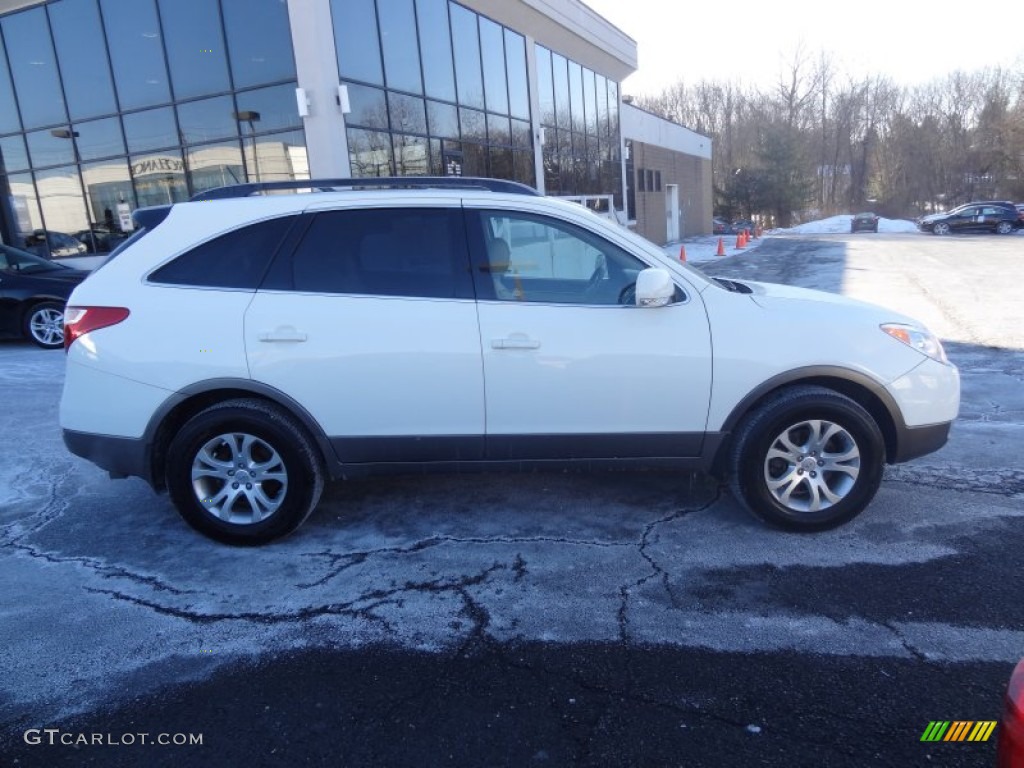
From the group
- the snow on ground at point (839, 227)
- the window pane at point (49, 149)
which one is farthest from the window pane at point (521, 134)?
the snow on ground at point (839, 227)

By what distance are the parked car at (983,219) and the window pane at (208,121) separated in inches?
1396

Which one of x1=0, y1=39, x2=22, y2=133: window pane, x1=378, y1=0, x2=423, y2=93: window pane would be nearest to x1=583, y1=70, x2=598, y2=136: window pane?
x1=378, y1=0, x2=423, y2=93: window pane

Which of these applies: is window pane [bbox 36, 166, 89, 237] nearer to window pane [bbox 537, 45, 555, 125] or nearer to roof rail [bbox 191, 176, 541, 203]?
window pane [bbox 537, 45, 555, 125]

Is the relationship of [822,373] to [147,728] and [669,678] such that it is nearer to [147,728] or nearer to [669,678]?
[669,678]

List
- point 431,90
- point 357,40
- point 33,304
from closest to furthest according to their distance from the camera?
point 33,304 → point 357,40 → point 431,90

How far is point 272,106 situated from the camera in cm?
1298

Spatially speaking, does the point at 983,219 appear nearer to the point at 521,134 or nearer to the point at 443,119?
the point at 521,134

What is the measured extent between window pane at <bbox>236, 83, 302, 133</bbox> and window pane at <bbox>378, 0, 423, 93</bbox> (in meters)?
2.20

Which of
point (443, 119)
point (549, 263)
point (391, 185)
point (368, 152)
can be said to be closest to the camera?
point (549, 263)

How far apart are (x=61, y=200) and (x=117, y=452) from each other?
15.6m

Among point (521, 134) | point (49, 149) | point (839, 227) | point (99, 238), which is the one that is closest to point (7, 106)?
point (49, 149)

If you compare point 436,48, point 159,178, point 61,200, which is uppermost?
point 436,48

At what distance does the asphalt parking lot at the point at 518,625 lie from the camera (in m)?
2.38

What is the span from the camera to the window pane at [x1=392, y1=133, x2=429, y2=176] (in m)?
14.3
